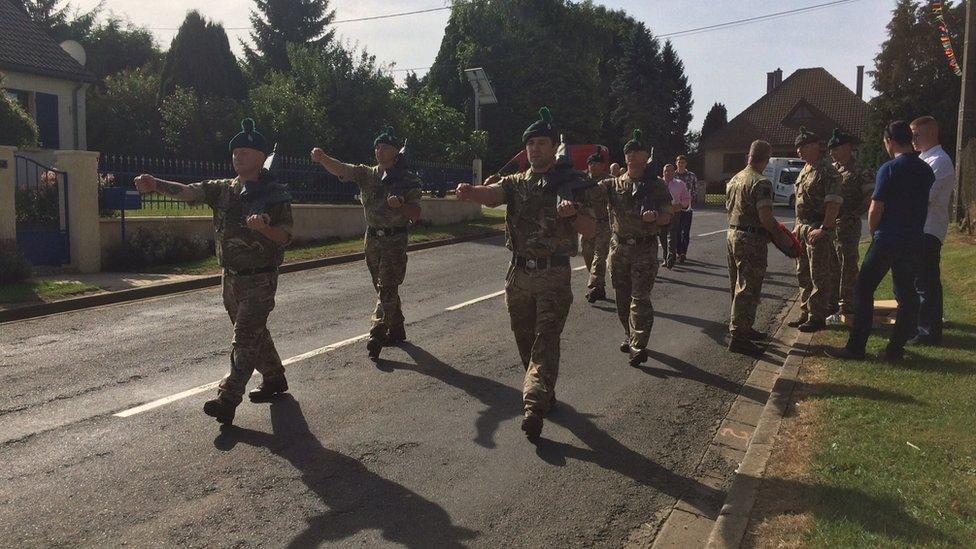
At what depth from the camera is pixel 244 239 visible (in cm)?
545

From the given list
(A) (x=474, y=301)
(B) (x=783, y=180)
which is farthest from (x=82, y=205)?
(B) (x=783, y=180)

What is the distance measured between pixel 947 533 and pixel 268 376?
4.61m

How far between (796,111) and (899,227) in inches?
2064

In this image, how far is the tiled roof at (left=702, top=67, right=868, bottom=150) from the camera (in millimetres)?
53750

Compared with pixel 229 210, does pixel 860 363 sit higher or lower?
lower

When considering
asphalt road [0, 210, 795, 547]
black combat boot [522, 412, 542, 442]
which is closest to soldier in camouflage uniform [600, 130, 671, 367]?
asphalt road [0, 210, 795, 547]

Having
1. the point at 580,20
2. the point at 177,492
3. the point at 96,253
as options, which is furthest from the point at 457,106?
the point at 177,492

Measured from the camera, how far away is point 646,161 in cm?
718

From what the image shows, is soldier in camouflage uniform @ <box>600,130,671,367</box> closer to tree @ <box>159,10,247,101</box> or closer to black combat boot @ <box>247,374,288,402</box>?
black combat boot @ <box>247,374,288,402</box>

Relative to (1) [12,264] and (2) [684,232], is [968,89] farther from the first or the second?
(1) [12,264]

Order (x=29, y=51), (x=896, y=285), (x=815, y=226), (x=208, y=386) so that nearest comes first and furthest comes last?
(x=208, y=386)
(x=896, y=285)
(x=815, y=226)
(x=29, y=51)

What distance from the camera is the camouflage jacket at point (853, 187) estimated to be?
831 centimetres

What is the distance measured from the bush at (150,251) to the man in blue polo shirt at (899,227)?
11.3 meters

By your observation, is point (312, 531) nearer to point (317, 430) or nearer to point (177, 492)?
point (177, 492)
